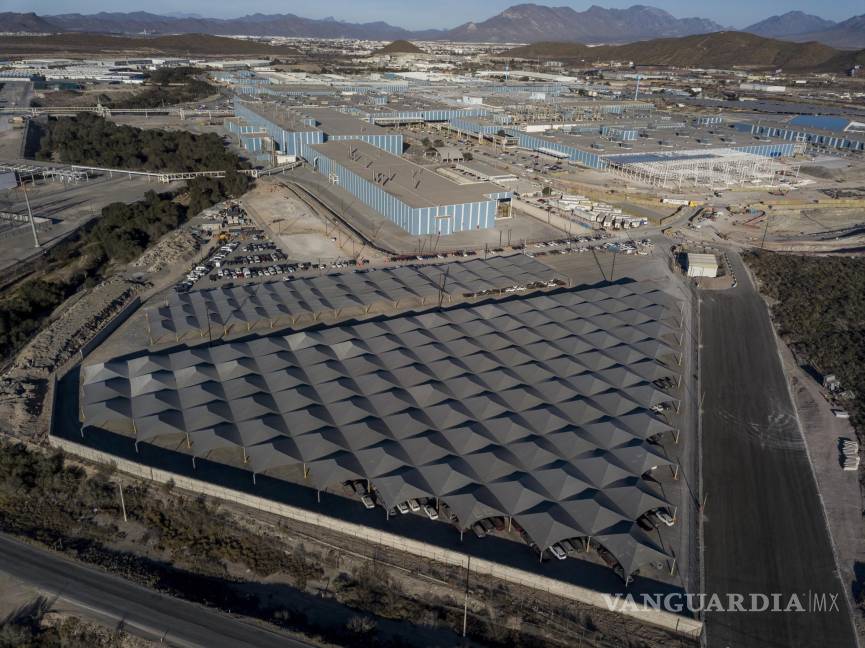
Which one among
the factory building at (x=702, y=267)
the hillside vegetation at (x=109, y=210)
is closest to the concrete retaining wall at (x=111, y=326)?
the hillside vegetation at (x=109, y=210)

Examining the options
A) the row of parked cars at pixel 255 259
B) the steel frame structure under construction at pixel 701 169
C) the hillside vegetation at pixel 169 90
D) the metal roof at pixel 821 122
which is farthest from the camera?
the hillside vegetation at pixel 169 90

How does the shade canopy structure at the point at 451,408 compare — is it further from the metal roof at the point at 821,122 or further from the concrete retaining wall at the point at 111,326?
the metal roof at the point at 821,122

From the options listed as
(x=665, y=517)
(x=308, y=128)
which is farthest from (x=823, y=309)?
(x=308, y=128)

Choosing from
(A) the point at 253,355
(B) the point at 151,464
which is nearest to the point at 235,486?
(B) the point at 151,464

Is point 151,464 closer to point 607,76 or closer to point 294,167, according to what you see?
point 294,167

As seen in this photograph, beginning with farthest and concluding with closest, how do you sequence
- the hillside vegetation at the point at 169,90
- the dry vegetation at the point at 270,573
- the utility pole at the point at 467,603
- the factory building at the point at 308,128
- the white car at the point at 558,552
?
1. the hillside vegetation at the point at 169,90
2. the factory building at the point at 308,128
3. the white car at the point at 558,552
4. the dry vegetation at the point at 270,573
5. the utility pole at the point at 467,603

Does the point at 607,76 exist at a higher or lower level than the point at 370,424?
higher
